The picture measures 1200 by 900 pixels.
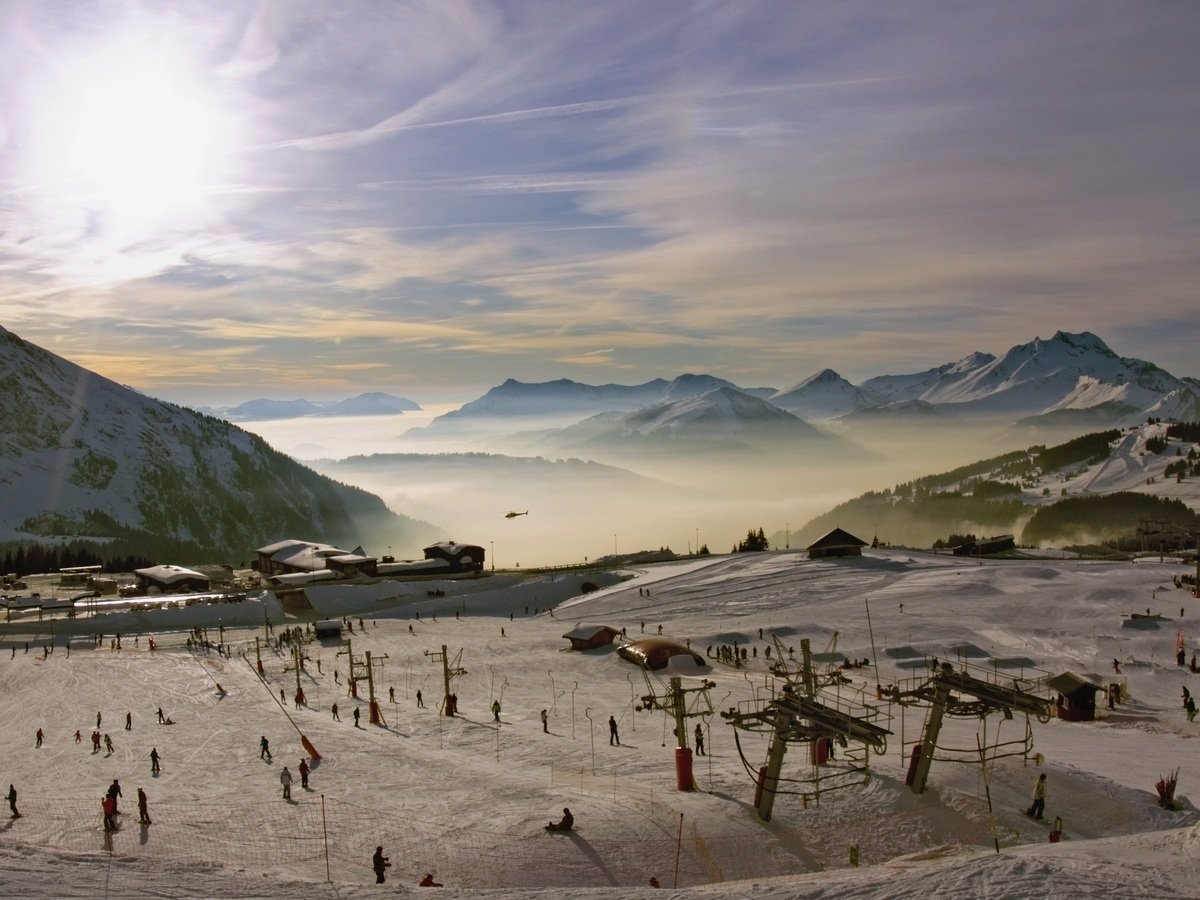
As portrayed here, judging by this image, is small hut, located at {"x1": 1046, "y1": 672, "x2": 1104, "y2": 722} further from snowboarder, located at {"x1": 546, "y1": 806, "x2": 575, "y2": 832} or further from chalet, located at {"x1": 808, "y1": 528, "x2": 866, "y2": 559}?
chalet, located at {"x1": 808, "y1": 528, "x2": 866, "y2": 559}

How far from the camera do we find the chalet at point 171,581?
106375 millimetres

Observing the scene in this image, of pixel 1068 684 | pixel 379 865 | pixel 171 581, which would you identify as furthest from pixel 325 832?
pixel 171 581

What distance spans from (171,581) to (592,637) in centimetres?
6283

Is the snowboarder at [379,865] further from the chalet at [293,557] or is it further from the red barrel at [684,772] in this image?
the chalet at [293,557]

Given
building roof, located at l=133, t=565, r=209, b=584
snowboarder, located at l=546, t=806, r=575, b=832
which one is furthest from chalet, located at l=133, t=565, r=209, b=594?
snowboarder, located at l=546, t=806, r=575, b=832

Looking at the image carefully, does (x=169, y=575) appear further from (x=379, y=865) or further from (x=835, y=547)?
(x=379, y=865)

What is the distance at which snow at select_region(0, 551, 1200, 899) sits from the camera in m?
21.8

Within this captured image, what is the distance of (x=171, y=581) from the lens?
106750 mm

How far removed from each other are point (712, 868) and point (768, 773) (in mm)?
3533

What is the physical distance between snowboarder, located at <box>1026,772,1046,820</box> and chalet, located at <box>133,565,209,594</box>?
97179 mm

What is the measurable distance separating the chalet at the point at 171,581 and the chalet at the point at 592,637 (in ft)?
194

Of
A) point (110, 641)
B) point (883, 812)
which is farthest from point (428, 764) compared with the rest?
point (110, 641)

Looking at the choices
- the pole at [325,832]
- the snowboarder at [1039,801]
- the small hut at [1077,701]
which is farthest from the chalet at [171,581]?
the snowboarder at [1039,801]

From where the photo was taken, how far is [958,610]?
227 feet
